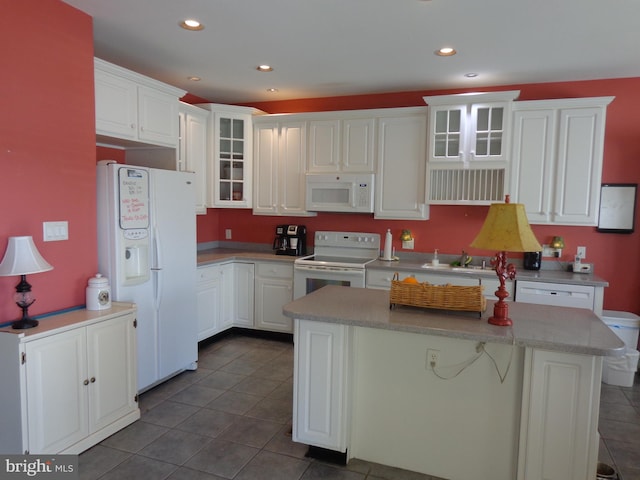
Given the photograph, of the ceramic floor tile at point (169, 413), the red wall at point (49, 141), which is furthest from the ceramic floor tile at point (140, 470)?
the red wall at point (49, 141)

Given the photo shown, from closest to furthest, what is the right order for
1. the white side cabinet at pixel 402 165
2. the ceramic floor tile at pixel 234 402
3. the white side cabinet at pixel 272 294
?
the ceramic floor tile at pixel 234 402 < the white side cabinet at pixel 402 165 < the white side cabinet at pixel 272 294

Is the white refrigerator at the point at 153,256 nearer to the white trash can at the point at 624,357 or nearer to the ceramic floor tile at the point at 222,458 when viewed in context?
the ceramic floor tile at the point at 222,458

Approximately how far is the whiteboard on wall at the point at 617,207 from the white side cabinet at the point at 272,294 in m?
3.11

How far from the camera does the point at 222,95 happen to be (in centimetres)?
491

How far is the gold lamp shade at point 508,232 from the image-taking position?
198 centimetres

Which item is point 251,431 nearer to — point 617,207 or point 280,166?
point 280,166

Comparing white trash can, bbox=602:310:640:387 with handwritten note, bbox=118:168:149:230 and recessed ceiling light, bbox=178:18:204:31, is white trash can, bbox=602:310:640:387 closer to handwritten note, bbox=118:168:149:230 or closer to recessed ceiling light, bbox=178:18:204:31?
handwritten note, bbox=118:168:149:230

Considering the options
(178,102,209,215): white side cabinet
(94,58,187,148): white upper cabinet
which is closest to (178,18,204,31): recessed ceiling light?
(94,58,187,148): white upper cabinet

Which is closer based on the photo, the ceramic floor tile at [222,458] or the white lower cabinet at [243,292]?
the ceramic floor tile at [222,458]

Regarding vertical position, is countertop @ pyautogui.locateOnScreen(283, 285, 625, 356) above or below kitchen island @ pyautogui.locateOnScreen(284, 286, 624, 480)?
above

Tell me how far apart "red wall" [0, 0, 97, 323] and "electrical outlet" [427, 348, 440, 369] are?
2.27m

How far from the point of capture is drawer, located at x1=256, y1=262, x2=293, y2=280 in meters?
4.61

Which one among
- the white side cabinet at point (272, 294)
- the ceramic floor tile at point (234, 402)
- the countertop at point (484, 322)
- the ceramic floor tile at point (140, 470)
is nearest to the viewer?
the countertop at point (484, 322)

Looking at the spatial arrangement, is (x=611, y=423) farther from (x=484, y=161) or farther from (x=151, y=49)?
(x=151, y=49)
